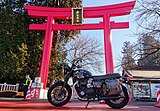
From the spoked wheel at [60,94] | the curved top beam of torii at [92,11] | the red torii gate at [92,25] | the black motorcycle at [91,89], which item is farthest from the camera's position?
the curved top beam of torii at [92,11]

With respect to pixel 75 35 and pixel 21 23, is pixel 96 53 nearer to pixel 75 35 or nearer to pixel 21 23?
pixel 75 35

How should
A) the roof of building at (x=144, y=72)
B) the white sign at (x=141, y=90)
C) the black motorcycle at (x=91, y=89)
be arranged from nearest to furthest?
the black motorcycle at (x=91, y=89) → the white sign at (x=141, y=90) → the roof of building at (x=144, y=72)

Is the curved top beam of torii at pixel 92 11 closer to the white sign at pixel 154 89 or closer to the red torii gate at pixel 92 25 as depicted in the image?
the red torii gate at pixel 92 25

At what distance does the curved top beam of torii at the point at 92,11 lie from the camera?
10.3 metres

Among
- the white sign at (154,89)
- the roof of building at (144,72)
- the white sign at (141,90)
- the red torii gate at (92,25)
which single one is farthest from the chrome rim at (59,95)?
the roof of building at (144,72)

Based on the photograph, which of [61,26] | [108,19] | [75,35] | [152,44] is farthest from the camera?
[75,35]

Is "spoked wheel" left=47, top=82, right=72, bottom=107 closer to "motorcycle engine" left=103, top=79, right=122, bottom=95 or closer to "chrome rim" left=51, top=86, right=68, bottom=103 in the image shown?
"chrome rim" left=51, top=86, right=68, bottom=103

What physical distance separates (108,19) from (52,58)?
20.1 ft

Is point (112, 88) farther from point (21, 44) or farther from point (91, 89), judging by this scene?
point (21, 44)

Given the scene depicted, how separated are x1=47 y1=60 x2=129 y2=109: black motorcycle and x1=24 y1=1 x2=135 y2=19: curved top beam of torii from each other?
244 inches

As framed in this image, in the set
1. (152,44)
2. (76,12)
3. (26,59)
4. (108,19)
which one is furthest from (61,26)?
(152,44)

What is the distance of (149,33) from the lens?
512 inches

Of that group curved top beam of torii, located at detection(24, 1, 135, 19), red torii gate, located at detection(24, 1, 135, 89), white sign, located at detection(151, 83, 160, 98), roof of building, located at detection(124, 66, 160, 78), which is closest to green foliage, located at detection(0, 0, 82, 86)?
red torii gate, located at detection(24, 1, 135, 89)

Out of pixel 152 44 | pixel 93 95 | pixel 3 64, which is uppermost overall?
pixel 152 44
